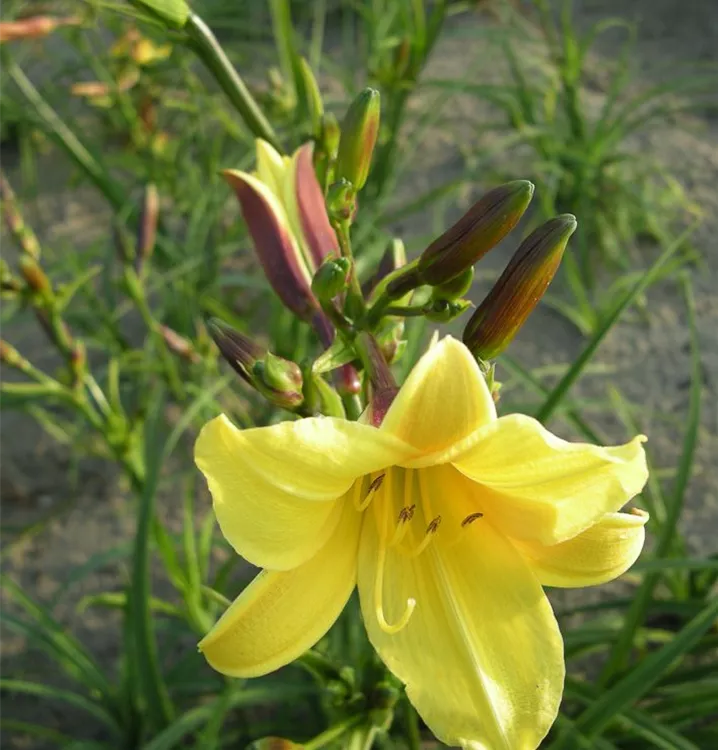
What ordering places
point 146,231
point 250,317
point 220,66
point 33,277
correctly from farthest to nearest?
1. point 250,317
2. point 146,231
3. point 33,277
4. point 220,66

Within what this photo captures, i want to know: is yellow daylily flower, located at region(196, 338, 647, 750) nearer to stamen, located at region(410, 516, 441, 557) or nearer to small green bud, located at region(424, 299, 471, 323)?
stamen, located at region(410, 516, 441, 557)

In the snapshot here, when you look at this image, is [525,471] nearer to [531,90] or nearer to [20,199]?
[531,90]

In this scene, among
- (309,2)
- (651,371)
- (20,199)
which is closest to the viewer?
(651,371)

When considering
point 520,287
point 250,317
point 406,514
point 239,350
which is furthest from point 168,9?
point 250,317

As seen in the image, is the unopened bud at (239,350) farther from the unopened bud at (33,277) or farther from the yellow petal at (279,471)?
the unopened bud at (33,277)

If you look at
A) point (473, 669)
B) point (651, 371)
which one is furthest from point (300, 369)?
point (651, 371)

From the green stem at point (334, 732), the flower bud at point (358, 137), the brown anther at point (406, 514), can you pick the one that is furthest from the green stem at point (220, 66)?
the green stem at point (334, 732)

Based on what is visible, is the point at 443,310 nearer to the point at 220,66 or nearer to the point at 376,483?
the point at 376,483
